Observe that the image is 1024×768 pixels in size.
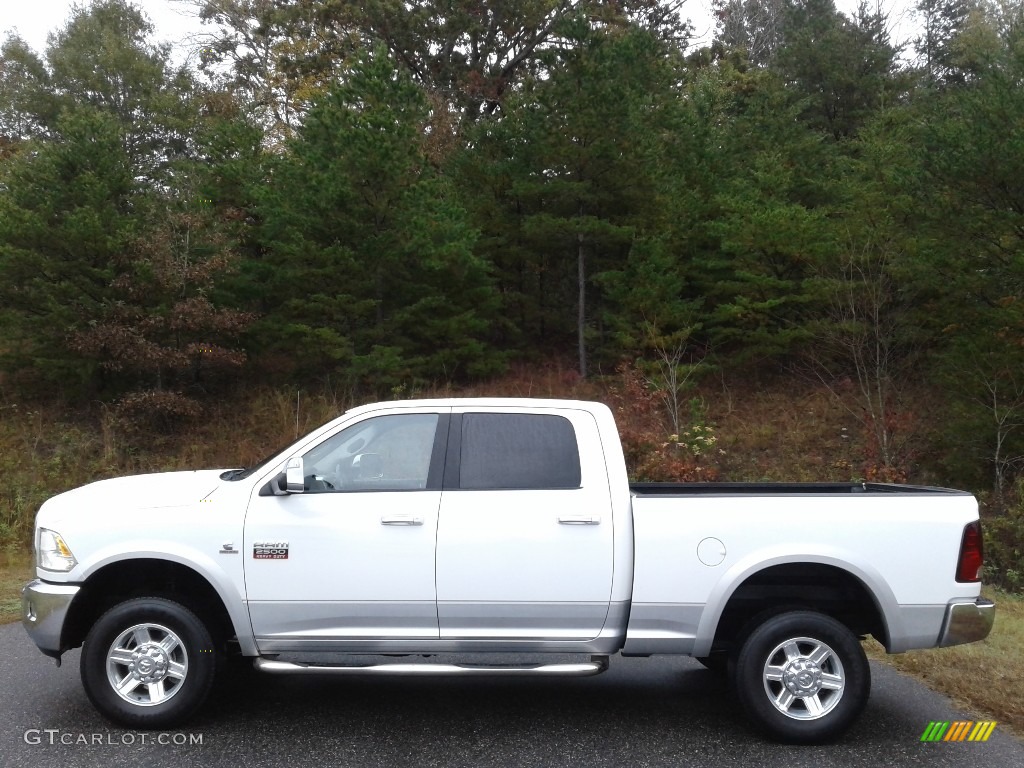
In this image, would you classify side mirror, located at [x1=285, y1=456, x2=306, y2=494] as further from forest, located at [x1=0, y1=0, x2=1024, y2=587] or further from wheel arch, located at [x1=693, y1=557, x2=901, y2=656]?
forest, located at [x1=0, y1=0, x2=1024, y2=587]

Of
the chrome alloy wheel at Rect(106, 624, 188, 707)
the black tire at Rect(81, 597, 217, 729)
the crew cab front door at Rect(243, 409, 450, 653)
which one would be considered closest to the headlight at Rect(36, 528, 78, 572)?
the black tire at Rect(81, 597, 217, 729)

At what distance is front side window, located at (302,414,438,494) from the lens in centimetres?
603

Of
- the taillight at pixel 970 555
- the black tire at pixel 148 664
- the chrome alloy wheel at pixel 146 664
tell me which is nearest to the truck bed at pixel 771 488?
the taillight at pixel 970 555

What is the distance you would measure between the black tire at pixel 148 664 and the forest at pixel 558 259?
41.4ft

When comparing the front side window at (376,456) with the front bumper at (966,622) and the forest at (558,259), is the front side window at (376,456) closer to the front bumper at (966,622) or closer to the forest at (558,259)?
the front bumper at (966,622)

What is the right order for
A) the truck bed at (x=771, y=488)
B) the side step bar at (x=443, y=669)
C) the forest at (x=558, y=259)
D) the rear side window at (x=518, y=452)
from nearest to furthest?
the side step bar at (x=443, y=669) → the rear side window at (x=518, y=452) → the truck bed at (x=771, y=488) → the forest at (x=558, y=259)

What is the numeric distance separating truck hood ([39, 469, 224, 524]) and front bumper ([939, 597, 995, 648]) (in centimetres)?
453

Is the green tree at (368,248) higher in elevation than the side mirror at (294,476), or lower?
higher

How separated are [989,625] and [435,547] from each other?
3.33 m

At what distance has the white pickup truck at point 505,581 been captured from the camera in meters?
5.79

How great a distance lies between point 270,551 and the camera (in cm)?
585

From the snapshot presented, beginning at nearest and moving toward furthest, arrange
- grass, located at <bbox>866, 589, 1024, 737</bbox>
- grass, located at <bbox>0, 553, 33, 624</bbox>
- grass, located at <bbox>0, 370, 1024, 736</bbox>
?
grass, located at <bbox>866, 589, 1024, 737</bbox>, grass, located at <bbox>0, 553, 33, 624</bbox>, grass, located at <bbox>0, 370, 1024, 736</bbox>

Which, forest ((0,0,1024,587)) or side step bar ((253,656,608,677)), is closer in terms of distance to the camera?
side step bar ((253,656,608,677))

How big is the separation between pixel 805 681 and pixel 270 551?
3303mm
